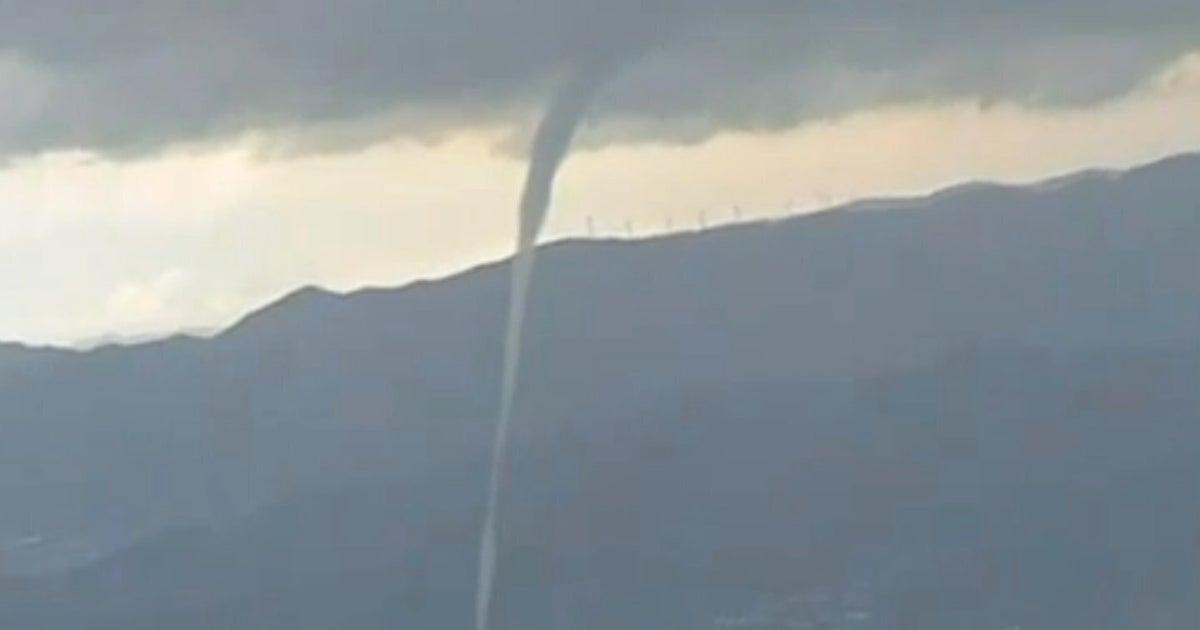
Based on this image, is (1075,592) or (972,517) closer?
(1075,592)

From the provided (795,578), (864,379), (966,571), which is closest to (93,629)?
(795,578)

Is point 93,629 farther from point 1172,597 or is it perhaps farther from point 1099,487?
point 1099,487

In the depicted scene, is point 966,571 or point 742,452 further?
point 742,452

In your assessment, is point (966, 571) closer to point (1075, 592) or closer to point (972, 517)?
point (1075, 592)

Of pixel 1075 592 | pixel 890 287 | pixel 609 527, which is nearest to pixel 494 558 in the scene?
pixel 609 527

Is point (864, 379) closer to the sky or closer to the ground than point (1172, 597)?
closer to the sky

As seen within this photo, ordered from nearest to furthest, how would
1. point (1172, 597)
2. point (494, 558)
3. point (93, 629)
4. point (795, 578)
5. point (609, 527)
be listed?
point (93, 629) → point (1172, 597) → point (795, 578) → point (494, 558) → point (609, 527)

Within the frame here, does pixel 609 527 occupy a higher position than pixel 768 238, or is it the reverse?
pixel 768 238

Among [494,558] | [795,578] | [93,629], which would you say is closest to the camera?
[93,629]

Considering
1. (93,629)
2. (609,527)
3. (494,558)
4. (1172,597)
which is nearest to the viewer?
(93,629)

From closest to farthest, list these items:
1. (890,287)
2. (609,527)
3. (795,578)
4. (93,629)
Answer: (93,629)
(795,578)
(609,527)
(890,287)
